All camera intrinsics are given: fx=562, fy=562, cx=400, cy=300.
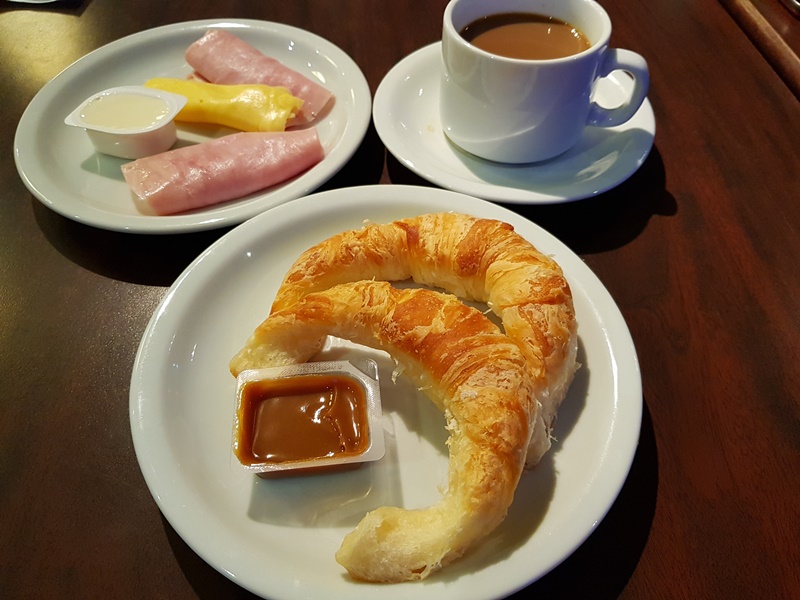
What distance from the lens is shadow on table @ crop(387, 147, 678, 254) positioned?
154 cm

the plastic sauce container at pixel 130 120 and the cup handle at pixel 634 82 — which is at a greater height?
the cup handle at pixel 634 82

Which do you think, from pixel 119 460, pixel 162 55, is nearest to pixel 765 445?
pixel 119 460

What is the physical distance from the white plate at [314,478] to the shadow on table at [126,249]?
0.17 metres

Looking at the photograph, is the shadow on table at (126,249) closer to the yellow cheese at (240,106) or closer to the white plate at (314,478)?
the white plate at (314,478)

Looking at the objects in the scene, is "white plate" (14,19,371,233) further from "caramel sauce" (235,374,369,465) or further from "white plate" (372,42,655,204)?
"caramel sauce" (235,374,369,465)

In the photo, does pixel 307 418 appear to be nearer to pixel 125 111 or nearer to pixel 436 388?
pixel 436 388

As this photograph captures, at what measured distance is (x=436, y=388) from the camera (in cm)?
110

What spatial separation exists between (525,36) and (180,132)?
1.13 meters

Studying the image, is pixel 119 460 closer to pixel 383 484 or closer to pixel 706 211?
pixel 383 484

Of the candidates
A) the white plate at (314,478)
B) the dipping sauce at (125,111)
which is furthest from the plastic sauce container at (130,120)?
the white plate at (314,478)

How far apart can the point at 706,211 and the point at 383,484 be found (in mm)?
1207

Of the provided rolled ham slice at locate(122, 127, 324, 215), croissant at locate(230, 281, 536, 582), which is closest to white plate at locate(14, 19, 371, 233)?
rolled ham slice at locate(122, 127, 324, 215)

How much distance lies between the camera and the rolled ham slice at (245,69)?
188 centimetres

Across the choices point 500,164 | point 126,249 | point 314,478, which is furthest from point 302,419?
point 500,164
